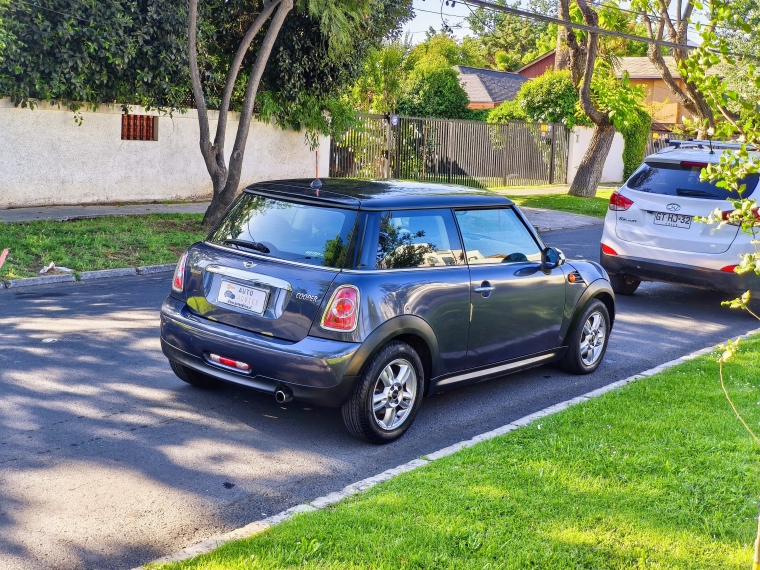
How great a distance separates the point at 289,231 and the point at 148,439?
161 cm

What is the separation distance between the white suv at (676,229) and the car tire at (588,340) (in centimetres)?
273

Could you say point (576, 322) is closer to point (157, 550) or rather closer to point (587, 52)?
point (157, 550)

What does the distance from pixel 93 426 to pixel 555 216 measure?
16302 millimetres

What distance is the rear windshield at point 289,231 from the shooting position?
225 inches

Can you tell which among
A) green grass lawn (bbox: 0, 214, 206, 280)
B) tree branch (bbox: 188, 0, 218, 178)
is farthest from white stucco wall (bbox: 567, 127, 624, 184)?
green grass lawn (bbox: 0, 214, 206, 280)

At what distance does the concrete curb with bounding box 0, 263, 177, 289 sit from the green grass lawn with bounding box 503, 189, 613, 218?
37.9ft

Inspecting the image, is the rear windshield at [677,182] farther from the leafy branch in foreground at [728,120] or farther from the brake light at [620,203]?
the leafy branch in foreground at [728,120]

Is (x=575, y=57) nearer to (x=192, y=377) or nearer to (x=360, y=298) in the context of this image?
(x=192, y=377)

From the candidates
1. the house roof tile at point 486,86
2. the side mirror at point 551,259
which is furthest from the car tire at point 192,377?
the house roof tile at point 486,86

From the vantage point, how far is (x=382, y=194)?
6.09 metres

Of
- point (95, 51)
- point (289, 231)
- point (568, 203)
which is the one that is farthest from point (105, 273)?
point (568, 203)

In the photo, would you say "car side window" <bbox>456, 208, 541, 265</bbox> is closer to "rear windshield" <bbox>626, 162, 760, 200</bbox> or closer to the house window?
"rear windshield" <bbox>626, 162, 760, 200</bbox>

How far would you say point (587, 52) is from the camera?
23078 mm

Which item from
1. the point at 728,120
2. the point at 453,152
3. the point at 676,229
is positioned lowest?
the point at 676,229
